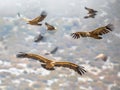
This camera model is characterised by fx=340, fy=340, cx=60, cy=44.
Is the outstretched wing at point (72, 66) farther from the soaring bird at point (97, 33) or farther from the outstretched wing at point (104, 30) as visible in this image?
the outstretched wing at point (104, 30)

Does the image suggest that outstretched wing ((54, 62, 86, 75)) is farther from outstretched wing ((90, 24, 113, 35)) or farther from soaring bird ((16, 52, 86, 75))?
outstretched wing ((90, 24, 113, 35))

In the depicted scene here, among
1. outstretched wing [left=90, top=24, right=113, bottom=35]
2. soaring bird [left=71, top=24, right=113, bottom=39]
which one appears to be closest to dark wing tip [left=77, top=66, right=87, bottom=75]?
soaring bird [left=71, top=24, right=113, bottom=39]

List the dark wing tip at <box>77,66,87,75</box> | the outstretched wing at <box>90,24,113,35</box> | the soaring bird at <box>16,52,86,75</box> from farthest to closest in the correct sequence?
the outstretched wing at <box>90,24,113,35</box>, the soaring bird at <box>16,52,86,75</box>, the dark wing tip at <box>77,66,87,75</box>

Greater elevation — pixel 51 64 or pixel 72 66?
pixel 51 64

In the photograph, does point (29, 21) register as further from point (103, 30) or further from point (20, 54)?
point (103, 30)

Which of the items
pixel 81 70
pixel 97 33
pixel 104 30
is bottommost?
pixel 81 70

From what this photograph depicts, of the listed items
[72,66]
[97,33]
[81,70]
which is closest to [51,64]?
[72,66]

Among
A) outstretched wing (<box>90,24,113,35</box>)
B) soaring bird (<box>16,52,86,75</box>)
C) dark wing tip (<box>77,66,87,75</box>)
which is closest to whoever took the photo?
dark wing tip (<box>77,66,87,75</box>)

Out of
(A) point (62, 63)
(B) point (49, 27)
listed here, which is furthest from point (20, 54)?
(B) point (49, 27)

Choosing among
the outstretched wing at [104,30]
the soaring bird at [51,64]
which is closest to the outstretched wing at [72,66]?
the soaring bird at [51,64]

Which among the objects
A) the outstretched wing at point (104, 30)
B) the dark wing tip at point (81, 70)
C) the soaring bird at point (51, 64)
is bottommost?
the dark wing tip at point (81, 70)

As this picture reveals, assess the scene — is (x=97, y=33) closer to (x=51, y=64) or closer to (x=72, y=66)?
(x=72, y=66)
